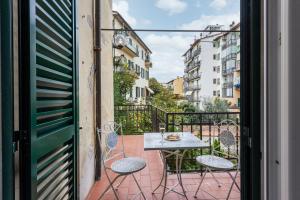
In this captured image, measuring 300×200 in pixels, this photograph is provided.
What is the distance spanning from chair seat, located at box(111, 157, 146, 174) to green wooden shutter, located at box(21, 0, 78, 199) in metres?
0.69

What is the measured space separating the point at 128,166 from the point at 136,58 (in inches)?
480

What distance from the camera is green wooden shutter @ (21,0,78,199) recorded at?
39.9 inches

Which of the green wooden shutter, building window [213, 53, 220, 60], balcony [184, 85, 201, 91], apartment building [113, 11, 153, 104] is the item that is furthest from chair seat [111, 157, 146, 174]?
balcony [184, 85, 201, 91]

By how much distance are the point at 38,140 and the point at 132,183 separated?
2091 mm

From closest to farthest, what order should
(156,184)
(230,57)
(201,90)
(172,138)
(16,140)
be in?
(16,140) < (172,138) < (156,184) < (230,57) < (201,90)

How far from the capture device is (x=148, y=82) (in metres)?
18.5

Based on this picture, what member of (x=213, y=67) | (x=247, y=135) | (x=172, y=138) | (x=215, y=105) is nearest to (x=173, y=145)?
(x=172, y=138)

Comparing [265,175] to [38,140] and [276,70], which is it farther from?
[38,140]

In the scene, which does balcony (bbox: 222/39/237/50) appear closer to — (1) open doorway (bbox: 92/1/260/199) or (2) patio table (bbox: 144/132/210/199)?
(1) open doorway (bbox: 92/1/260/199)

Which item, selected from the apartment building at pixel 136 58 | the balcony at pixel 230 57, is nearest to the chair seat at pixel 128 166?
the apartment building at pixel 136 58

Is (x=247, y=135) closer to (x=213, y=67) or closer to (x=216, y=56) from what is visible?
(x=213, y=67)

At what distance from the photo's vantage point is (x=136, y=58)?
14.0 m

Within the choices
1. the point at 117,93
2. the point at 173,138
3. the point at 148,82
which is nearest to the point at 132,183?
the point at 173,138

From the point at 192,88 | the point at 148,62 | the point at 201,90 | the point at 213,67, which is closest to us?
the point at 213,67
